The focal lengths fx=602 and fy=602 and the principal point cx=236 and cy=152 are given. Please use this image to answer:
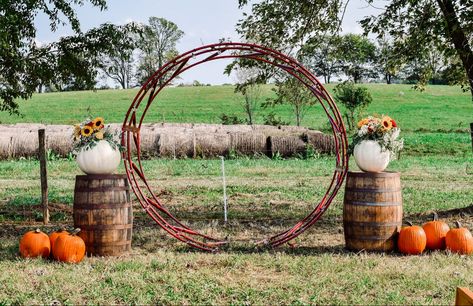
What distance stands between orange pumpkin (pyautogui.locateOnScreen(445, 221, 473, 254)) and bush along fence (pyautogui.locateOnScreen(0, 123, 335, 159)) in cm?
1335

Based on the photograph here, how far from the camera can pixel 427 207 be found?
11.0 meters

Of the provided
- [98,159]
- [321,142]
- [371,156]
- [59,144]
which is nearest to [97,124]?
[98,159]

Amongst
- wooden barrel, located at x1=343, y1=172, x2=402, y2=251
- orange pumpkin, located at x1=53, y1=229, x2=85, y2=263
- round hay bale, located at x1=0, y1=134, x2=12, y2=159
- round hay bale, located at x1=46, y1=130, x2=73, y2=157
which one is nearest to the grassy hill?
round hay bale, located at x1=46, y1=130, x2=73, y2=157

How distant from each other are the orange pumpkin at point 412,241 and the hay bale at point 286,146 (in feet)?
44.0

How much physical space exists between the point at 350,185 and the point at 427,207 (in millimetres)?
4085

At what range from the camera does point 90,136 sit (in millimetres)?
7531

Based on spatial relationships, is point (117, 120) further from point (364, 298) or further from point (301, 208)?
point (364, 298)

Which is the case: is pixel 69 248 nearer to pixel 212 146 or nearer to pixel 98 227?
pixel 98 227

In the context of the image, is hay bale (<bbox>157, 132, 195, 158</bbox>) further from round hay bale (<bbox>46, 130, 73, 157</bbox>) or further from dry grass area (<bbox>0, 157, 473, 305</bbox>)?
dry grass area (<bbox>0, 157, 473, 305</bbox>)

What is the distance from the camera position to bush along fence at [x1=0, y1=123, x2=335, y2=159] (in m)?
20.7

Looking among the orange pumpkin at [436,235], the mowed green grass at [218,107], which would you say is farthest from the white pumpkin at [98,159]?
the mowed green grass at [218,107]

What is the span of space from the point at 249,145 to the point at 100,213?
13989 mm

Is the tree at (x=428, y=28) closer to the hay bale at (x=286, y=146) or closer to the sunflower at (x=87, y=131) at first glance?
the sunflower at (x=87, y=131)

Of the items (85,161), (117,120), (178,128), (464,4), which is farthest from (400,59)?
(117,120)
